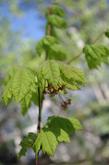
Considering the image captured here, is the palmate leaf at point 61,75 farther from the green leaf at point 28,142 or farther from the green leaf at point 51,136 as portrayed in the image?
the green leaf at point 28,142

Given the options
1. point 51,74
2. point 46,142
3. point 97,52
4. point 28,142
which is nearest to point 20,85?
point 51,74

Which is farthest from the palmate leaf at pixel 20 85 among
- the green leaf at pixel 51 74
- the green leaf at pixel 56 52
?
the green leaf at pixel 56 52

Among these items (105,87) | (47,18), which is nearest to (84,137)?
(105,87)

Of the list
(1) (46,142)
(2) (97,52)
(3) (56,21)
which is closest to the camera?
(1) (46,142)

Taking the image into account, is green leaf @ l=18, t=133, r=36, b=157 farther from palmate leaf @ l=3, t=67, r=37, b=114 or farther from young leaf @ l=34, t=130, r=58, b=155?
palmate leaf @ l=3, t=67, r=37, b=114

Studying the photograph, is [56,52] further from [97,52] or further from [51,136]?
[51,136]

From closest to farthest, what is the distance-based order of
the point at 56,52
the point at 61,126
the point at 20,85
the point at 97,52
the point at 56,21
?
1. the point at 20,85
2. the point at 61,126
3. the point at 97,52
4. the point at 56,52
5. the point at 56,21

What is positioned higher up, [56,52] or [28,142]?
[56,52]

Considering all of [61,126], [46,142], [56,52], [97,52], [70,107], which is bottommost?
[46,142]
